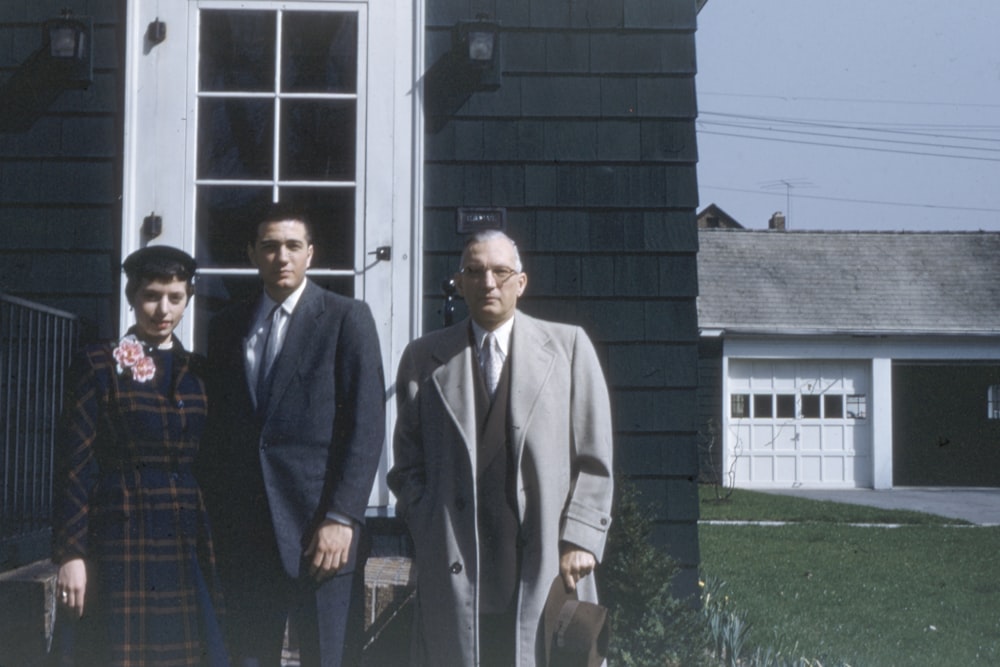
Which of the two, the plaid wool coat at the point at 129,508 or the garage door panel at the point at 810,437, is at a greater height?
the plaid wool coat at the point at 129,508

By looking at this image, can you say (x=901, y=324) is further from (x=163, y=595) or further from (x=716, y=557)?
(x=163, y=595)

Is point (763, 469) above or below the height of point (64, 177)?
below

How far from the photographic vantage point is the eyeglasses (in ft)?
9.66

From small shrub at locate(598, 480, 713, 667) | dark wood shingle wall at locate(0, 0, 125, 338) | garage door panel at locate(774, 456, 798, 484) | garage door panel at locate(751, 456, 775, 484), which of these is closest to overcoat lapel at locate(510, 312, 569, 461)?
small shrub at locate(598, 480, 713, 667)

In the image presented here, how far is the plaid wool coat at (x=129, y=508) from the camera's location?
2973 millimetres

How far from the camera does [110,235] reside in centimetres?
500

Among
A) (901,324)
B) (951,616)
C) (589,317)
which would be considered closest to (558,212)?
(589,317)

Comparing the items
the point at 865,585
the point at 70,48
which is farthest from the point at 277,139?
the point at 865,585

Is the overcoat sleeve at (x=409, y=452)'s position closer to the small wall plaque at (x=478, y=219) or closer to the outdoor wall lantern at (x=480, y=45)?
the small wall plaque at (x=478, y=219)

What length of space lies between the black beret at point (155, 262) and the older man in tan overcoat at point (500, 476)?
29.4 inches

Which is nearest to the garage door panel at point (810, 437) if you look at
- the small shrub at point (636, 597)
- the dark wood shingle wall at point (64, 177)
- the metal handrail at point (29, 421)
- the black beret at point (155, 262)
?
the small shrub at point (636, 597)

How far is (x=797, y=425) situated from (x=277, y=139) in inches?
589

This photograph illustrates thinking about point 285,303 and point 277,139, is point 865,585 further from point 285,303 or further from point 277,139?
point 285,303

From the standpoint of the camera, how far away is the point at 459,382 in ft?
9.84
